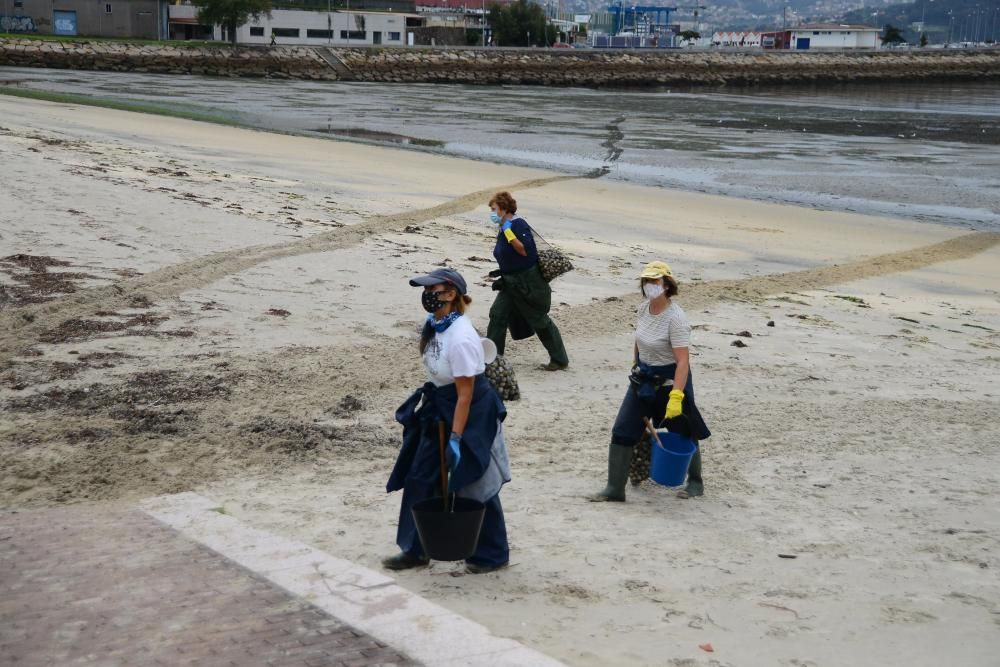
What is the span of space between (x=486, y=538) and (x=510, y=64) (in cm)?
8950

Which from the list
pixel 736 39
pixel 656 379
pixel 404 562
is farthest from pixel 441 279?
pixel 736 39

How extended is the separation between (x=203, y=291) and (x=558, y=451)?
5.34m

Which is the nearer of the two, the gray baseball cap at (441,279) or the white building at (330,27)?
the gray baseball cap at (441,279)

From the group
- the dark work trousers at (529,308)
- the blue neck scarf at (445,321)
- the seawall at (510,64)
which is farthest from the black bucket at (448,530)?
the seawall at (510,64)

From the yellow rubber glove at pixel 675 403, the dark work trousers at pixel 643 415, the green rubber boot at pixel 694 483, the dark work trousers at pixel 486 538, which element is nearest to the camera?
the dark work trousers at pixel 486 538

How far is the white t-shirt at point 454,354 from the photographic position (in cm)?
543

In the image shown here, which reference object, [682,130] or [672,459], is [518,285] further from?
[682,130]

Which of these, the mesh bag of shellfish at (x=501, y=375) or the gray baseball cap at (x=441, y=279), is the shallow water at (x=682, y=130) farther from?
the gray baseball cap at (x=441, y=279)

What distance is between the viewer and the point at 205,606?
5.05 m

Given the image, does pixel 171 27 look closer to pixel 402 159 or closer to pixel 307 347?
pixel 402 159

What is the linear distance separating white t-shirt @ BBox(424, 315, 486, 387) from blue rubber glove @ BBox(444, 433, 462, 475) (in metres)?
0.28

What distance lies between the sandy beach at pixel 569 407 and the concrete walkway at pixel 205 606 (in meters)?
0.35

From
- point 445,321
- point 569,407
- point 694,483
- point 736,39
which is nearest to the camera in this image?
point 445,321

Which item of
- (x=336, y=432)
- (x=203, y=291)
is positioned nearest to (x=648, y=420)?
(x=336, y=432)
